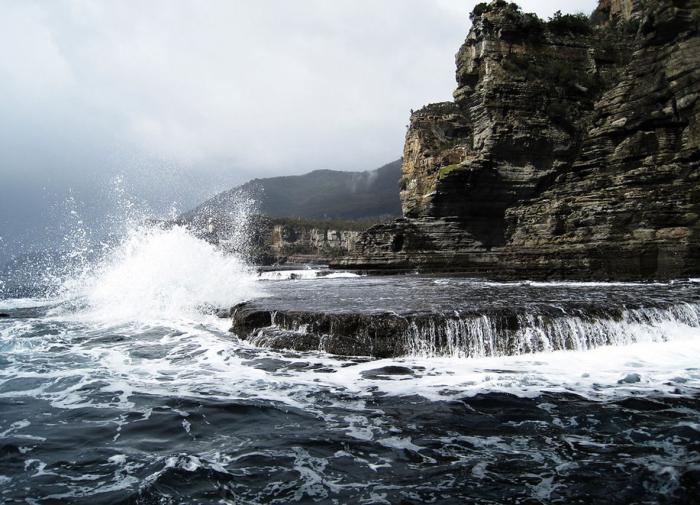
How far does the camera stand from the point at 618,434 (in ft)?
22.9

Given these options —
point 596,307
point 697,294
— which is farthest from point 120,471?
point 697,294

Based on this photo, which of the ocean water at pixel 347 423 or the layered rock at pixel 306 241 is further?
the layered rock at pixel 306 241

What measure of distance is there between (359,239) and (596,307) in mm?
38068

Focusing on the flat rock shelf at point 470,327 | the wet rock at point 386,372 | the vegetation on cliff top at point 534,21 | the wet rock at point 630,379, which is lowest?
the wet rock at point 630,379

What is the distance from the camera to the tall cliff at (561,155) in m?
28.0

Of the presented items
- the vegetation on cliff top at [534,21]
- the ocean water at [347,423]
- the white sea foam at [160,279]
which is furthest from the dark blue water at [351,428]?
the vegetation on cliff top at [534,21]

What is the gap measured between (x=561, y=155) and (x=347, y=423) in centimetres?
4261

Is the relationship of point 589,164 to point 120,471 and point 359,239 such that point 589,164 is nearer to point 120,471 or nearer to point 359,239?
point 359,239

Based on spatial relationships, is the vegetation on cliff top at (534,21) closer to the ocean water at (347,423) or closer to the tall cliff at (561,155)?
the tall cliff at (561,155)

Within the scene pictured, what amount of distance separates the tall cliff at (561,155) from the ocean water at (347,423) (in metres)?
15.2

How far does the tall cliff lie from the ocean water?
15233 mm

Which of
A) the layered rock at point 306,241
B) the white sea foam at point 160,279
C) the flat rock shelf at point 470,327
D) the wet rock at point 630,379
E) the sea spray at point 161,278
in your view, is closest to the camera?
the wet rock at point 630,379

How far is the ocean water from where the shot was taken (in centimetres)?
554

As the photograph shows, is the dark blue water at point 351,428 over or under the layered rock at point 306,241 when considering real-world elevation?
under
